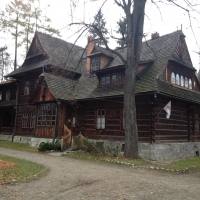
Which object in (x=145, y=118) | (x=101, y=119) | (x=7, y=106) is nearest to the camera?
(x=145, y=118)

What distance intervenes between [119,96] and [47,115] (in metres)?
6.88

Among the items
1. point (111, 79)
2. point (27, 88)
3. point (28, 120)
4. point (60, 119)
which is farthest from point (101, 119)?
point (27, 88)

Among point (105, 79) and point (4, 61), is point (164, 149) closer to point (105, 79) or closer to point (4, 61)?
point (105, 79)

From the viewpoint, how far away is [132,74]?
14.8 metres

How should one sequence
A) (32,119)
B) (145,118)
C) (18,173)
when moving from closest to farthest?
1. (18,173)
2. (145,118)
3. (32,119)

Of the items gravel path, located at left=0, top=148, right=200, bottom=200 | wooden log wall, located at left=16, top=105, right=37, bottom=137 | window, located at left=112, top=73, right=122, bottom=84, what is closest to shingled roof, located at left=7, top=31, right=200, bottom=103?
window, located at left=112, top=73, right=122, bottom=84

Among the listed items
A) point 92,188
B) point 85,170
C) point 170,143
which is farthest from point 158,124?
point 92,188

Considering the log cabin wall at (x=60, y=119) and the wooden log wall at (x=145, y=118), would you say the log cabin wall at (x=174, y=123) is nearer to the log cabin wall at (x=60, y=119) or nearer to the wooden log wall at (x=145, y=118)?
the wooden log wall at (x=145, y=118)

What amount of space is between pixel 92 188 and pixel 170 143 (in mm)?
10069

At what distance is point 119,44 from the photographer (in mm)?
39156

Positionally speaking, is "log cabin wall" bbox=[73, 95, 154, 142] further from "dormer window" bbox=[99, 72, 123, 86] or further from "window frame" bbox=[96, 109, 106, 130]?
"dormer window" bbox=[99, 72, 123, 86]

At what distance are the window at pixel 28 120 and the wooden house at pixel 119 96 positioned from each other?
0.73m

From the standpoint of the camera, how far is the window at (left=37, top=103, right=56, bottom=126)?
64.8 feet

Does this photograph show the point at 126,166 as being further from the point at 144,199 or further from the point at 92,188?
the point at 144,199
